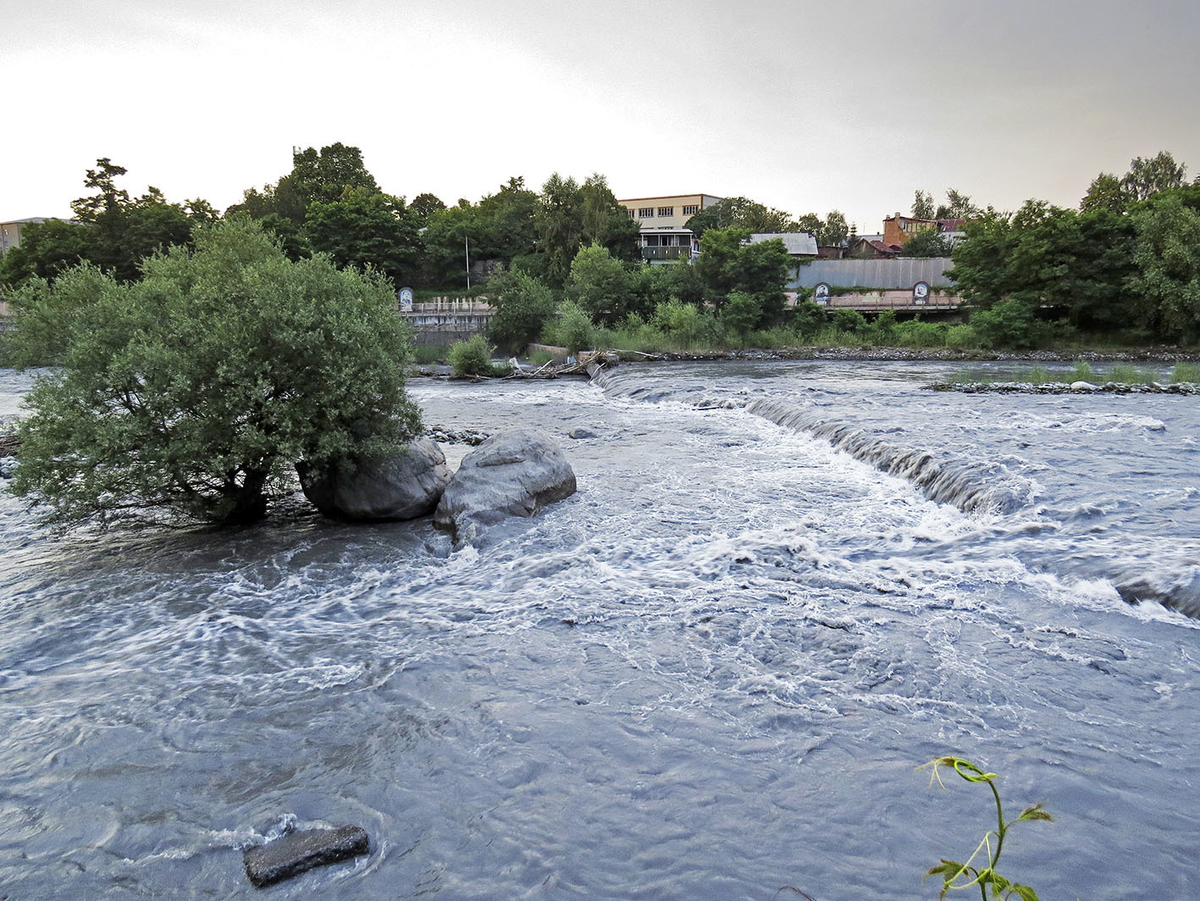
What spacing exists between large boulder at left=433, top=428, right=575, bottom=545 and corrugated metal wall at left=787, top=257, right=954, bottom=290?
49.0 meters

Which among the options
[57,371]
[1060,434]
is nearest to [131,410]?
[57,371]

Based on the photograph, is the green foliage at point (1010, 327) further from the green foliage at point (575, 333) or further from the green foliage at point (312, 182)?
the green foliage at point (312, 182)

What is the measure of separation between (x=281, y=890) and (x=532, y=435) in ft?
27.2

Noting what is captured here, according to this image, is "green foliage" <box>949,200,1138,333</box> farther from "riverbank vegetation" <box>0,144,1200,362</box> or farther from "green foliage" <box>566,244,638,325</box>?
"green foliage" <box>566,244,638,325</box>

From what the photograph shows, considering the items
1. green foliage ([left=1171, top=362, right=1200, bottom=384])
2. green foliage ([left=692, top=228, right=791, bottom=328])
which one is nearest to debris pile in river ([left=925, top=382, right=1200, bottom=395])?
green foliage ([left=1171, top=362, right=1200, bottom=384])

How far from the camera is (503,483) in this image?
11.0 meters

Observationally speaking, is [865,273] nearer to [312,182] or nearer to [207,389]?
[312,182]

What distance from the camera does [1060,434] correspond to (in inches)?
595

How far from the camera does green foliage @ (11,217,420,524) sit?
363 inches

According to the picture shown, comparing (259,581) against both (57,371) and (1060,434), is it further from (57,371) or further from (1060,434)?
(1060,434)

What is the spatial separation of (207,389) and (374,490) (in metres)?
2.48

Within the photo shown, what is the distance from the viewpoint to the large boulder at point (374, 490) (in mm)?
10867

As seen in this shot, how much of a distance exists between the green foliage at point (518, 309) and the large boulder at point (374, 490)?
100ft

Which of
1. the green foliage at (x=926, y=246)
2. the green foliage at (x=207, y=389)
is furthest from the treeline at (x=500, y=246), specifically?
the green foliage at (x=207, y=389)
